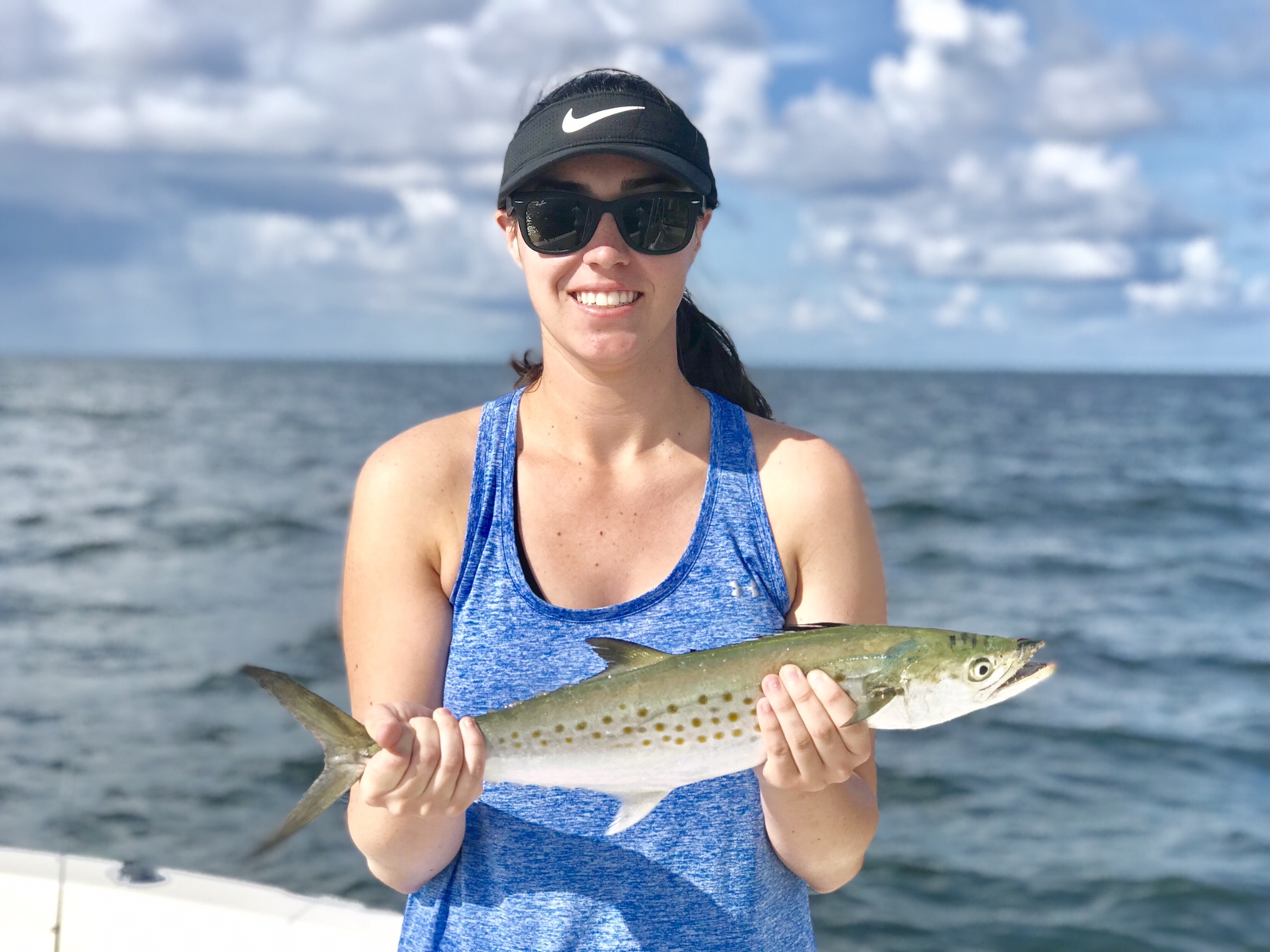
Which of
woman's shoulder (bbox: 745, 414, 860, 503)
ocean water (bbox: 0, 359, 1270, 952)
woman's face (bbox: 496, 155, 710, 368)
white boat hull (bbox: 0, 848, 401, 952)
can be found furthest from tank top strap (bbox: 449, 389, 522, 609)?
ocean water (bbox: 0, 359, 1270, 952)

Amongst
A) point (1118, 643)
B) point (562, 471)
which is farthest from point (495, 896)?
point (1118, 643)

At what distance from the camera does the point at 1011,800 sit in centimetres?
1017

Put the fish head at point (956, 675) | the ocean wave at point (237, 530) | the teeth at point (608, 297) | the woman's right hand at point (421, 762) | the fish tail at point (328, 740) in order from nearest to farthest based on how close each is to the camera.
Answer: the woman's right hand at point (421, 762)
the fish tail at point (328, 740)
the fish head at point (956, 675)
the teeth at point (608, 297)
the ocean wave at point (237, 530)

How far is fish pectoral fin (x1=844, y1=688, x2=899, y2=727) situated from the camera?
2.46m

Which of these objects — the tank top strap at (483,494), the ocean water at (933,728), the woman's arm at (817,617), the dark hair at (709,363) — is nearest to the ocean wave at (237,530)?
the ocean water at (933,728)

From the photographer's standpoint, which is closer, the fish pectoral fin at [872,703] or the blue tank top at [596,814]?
the fish pectoral fin at [872,703]

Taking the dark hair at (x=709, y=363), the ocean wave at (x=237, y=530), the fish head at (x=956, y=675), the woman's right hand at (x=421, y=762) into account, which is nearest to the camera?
the woman's right hand at (x=421, y=762)

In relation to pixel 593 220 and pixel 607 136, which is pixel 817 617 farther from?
pixel 607 136

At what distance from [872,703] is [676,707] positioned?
0.43 metres

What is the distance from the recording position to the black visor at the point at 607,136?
2.60 metres

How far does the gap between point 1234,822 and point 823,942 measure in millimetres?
4319

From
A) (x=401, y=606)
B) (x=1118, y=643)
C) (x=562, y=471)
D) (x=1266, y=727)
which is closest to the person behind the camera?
(x=401, y=606)

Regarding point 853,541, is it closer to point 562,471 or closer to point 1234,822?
point 562,471

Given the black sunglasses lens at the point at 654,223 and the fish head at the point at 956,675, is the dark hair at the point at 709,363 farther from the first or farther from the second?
the fish head at the point at 956,675
